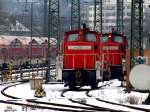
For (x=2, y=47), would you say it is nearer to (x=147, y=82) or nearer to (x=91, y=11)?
(x=147, y=82)

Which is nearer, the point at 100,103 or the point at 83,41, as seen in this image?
the point at 100,103

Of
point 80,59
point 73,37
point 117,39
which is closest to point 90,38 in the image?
point 73,37

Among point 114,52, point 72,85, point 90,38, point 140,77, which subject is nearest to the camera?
point 140,77

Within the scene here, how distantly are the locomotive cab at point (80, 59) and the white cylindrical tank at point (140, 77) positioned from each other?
3.04 meters

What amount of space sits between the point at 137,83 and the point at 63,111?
8449 millimetres

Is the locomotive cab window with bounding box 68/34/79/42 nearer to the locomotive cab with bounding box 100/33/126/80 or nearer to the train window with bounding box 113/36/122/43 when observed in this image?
the locomotive cab with bounding box 100/33/126/80

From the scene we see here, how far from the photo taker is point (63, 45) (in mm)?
25453

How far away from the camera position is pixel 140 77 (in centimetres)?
2155

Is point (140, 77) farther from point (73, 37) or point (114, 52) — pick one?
point (114, 52)

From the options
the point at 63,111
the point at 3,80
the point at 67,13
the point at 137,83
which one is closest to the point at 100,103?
the point at 63,111

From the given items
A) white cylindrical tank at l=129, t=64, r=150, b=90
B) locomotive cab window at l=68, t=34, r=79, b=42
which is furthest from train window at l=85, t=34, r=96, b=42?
white cylindrical tank at l=129, t=64, r=150, b=90

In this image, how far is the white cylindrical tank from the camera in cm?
2119

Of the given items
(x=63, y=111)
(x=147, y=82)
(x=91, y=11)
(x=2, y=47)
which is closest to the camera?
(x=63, y=111)

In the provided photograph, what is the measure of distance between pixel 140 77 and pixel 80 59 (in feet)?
15.6
